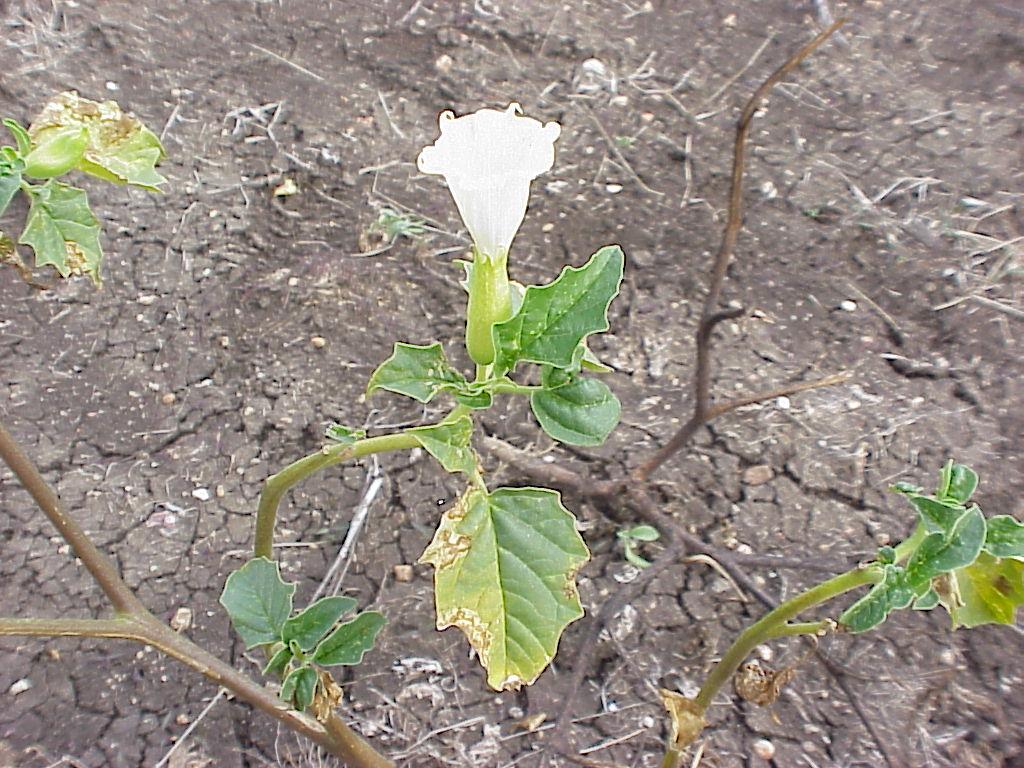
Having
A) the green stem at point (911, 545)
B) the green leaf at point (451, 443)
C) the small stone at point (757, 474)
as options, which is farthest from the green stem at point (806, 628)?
the small stone at point (757, 474)

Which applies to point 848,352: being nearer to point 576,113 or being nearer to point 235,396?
point 576,113

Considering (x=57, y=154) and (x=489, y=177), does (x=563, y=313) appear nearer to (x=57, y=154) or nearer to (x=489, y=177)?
(x=489, y=177)

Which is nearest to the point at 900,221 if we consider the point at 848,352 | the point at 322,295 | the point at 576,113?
the point at 848,352

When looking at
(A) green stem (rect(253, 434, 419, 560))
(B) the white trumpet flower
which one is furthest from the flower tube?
(A) green stem (rect(253, 434, 419, 560))

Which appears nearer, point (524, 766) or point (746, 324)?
point (524, 766)

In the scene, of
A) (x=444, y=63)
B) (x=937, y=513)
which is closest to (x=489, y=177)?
(x=937, y=513)

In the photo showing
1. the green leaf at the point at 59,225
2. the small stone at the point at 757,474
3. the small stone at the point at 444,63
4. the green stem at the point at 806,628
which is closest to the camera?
the green stem at the point at 806,628

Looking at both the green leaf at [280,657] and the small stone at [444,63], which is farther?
the small stone at [444,63]

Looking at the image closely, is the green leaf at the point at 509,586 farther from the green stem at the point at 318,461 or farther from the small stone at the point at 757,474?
the small stone at the point at 757,474
